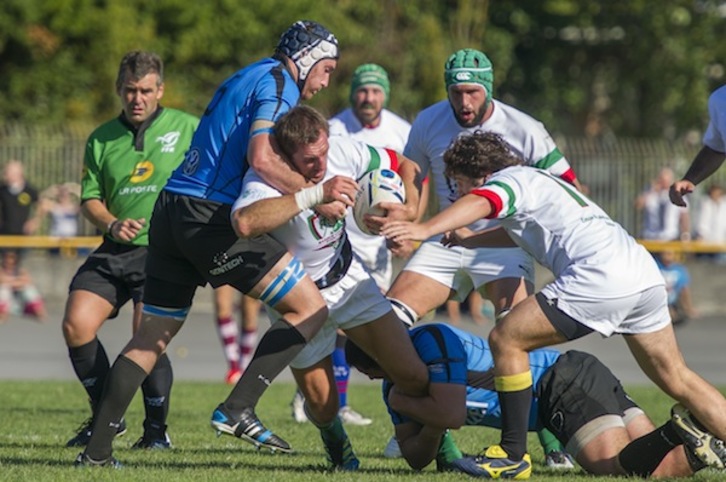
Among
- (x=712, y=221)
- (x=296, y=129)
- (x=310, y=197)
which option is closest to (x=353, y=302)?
(x=310, y=197)

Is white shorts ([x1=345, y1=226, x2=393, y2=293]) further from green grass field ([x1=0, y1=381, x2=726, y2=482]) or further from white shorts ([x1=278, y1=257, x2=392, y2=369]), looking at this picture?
white shorts ([x1=278, y1=257, x2=392, y2=369])

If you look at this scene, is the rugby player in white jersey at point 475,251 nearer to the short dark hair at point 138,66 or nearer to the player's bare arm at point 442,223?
the short dark hair at point 138,66

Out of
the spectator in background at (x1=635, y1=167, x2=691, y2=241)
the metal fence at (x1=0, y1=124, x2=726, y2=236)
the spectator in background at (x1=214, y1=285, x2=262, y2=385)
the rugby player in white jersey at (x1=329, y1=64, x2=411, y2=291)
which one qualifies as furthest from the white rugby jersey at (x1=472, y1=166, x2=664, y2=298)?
the metal fence at (x1=0, y1=124, x2=726, y2=236)

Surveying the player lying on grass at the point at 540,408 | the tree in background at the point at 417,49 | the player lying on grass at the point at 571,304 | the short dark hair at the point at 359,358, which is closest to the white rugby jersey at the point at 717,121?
the player lying on grass at the point at 571,304

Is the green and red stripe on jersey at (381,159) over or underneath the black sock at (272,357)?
over

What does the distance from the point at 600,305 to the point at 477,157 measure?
988 millimetres

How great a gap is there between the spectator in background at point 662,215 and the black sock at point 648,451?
574 inches

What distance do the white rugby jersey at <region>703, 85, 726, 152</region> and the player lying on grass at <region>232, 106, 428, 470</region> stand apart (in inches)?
73.7

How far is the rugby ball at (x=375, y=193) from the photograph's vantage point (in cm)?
692

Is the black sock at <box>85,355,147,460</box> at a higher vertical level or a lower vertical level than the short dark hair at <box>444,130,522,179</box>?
lower

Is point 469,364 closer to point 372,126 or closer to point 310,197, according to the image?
point 310,197

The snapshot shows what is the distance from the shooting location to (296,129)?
6.83 m

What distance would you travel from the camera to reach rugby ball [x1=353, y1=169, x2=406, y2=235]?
6.92 m

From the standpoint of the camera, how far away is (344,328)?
23.8ft
